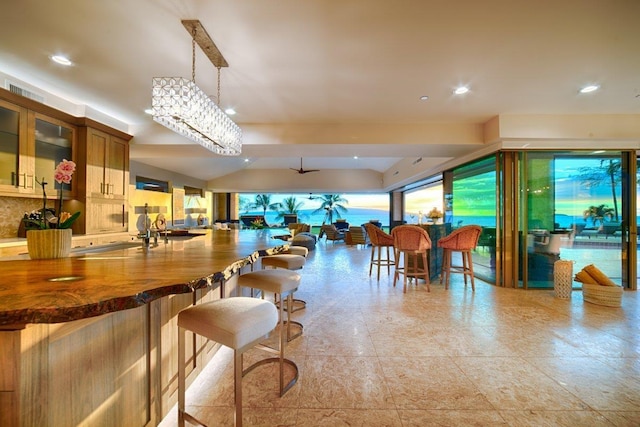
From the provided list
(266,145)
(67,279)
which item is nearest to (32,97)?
(266,145)

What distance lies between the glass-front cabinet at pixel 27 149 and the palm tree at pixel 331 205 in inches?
457

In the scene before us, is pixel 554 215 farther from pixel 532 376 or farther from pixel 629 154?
pixel 532 376

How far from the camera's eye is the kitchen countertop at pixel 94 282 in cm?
74

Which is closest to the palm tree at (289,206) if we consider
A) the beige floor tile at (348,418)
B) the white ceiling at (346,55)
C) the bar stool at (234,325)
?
the white ceiling at (346,55)

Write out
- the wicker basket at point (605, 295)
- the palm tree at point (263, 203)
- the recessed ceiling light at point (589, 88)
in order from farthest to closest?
1. the palm tree at point (263, 203)
2. the wicker basket at point (605, 295)
3. the recessed ceiling light at point (589, 88)

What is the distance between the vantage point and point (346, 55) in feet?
7.79

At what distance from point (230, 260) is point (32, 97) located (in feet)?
11.5

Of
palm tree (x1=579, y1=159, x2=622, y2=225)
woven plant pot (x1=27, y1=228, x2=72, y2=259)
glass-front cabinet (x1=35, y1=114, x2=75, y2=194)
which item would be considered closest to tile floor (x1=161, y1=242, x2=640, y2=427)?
woven plant pot (x1=27, y1=228, x2=72, y2=259)

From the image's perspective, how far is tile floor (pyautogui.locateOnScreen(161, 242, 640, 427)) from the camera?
154 centimetres

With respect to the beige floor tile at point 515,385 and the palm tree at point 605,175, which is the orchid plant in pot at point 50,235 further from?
the palm tree at point 605,175

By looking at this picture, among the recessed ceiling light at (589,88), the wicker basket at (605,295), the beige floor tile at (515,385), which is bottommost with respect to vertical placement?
the beige floor tile at (515,385)

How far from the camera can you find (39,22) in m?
1.96

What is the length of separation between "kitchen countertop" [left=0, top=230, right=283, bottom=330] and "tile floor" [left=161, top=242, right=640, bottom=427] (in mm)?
970

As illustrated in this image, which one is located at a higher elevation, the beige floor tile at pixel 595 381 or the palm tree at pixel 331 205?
the palm tree at pixel 331 205
